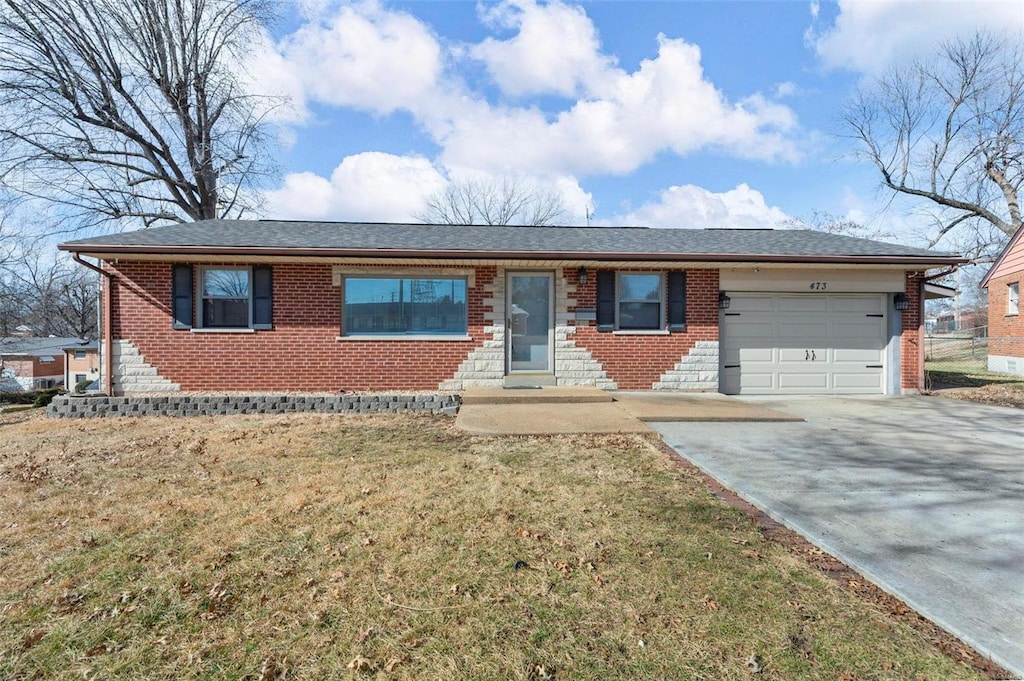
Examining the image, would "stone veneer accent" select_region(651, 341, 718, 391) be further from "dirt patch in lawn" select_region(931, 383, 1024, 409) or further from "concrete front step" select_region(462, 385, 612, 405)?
"dirt patch in lawn" select_region(931, 383, 1024, 409)

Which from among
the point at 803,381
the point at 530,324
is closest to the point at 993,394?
the point at 803,381

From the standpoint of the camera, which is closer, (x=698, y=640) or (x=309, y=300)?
(x=698, y=640)

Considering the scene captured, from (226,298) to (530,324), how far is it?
575 centimetres

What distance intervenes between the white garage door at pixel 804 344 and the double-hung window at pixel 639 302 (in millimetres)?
1541

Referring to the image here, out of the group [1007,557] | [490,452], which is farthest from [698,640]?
[490,452]

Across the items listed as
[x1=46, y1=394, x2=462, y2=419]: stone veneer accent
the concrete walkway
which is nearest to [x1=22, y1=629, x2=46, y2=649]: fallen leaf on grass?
the concrete walkway

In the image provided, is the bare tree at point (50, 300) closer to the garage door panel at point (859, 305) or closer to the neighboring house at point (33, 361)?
the neighboring house at point (33, 361)

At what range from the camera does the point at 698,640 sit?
82.2 inches

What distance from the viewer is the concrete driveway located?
8.01ft

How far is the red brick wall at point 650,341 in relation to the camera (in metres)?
9.45

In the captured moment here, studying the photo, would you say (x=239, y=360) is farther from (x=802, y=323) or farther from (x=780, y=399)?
(x=802, y=323)

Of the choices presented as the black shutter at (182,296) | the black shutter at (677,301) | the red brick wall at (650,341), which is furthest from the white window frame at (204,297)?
the black shutter at (677,301)

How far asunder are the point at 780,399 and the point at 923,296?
3.85 meters

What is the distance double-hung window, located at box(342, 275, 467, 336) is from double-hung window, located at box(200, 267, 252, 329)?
1.82 meters
